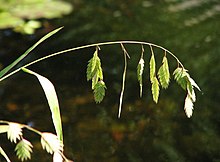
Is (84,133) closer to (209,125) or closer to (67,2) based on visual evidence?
(209,125)

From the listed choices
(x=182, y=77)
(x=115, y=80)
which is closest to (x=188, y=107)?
(x=182, y=77)

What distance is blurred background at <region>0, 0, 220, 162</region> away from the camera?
1959 mm

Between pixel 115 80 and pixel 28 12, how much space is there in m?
1.19

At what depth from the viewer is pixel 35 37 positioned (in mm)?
3041

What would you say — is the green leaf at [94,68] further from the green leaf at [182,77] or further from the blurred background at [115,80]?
the blurred background at [115,80]

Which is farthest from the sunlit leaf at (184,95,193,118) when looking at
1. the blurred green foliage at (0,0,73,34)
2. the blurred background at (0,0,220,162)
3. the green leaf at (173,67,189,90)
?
the blurred green foliage at (0,0,73,34)

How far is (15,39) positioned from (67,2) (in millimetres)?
719

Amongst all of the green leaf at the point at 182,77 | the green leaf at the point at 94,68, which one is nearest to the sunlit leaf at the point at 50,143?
the green leaf at the point at 94,68

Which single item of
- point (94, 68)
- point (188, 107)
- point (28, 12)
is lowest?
point (188, 107)

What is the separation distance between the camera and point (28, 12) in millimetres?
3346

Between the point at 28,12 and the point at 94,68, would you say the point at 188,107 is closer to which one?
the point at 94,68

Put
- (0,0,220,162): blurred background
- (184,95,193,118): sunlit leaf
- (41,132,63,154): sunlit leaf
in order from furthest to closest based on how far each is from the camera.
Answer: (0,0,220,162): blurred background < (184,95,193,118): sunlit leaf < (41,132,63,154): sunlit leaf

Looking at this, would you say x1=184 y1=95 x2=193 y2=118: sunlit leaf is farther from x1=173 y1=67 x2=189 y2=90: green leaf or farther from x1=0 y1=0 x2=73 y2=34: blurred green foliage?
x1=0 y1=0 x2=73 y2=34: blurred green foliage

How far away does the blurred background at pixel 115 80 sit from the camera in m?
1.96
